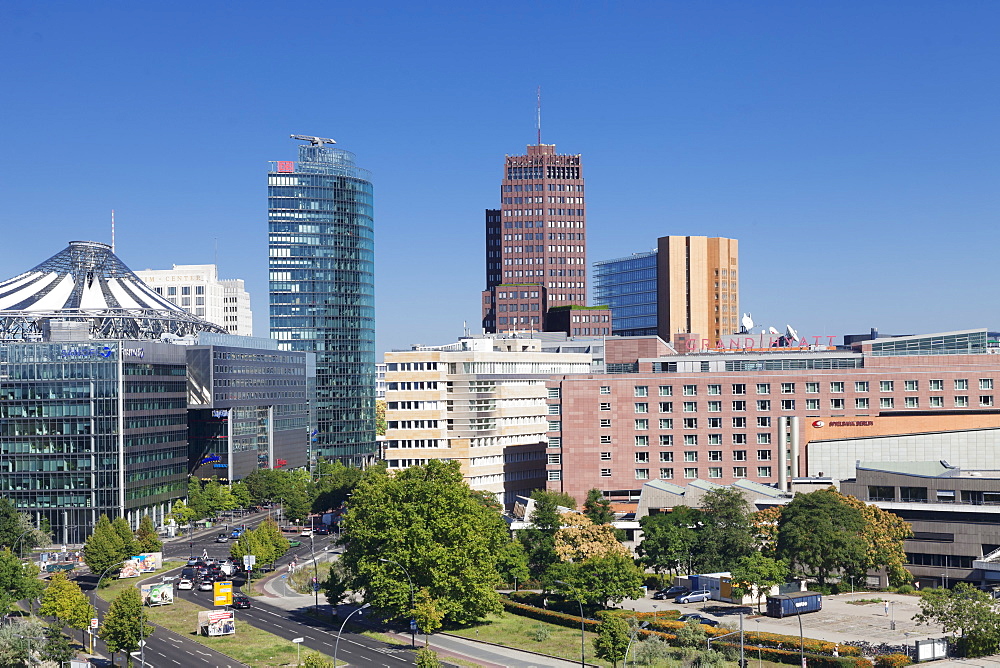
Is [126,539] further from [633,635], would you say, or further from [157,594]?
[633,635]

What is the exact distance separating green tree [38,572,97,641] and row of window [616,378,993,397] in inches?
3774

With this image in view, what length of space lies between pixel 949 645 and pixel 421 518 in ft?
185

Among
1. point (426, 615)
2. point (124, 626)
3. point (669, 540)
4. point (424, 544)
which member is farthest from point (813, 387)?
point (124, 626)

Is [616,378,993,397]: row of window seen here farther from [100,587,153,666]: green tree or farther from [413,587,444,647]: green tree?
[100,587,153,666]: green tree

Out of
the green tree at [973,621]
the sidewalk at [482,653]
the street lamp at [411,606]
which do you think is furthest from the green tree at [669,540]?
the green tree at [973,621]

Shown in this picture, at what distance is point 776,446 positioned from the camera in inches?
7402

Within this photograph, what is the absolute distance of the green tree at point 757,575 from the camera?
128 metres

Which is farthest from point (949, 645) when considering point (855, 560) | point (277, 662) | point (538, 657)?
point (277, 662)

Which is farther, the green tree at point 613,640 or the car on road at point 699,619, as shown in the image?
the car on road at point 699,619

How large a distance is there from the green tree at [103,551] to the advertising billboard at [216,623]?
38.8 metres

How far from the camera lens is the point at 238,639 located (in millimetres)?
124812

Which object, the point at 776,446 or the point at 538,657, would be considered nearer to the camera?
the point at 538,657

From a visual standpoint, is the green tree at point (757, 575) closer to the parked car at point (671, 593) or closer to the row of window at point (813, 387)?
the parked car at point (671, 593)

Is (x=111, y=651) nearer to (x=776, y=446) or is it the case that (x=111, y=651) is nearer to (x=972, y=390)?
(x=776, y=446)
